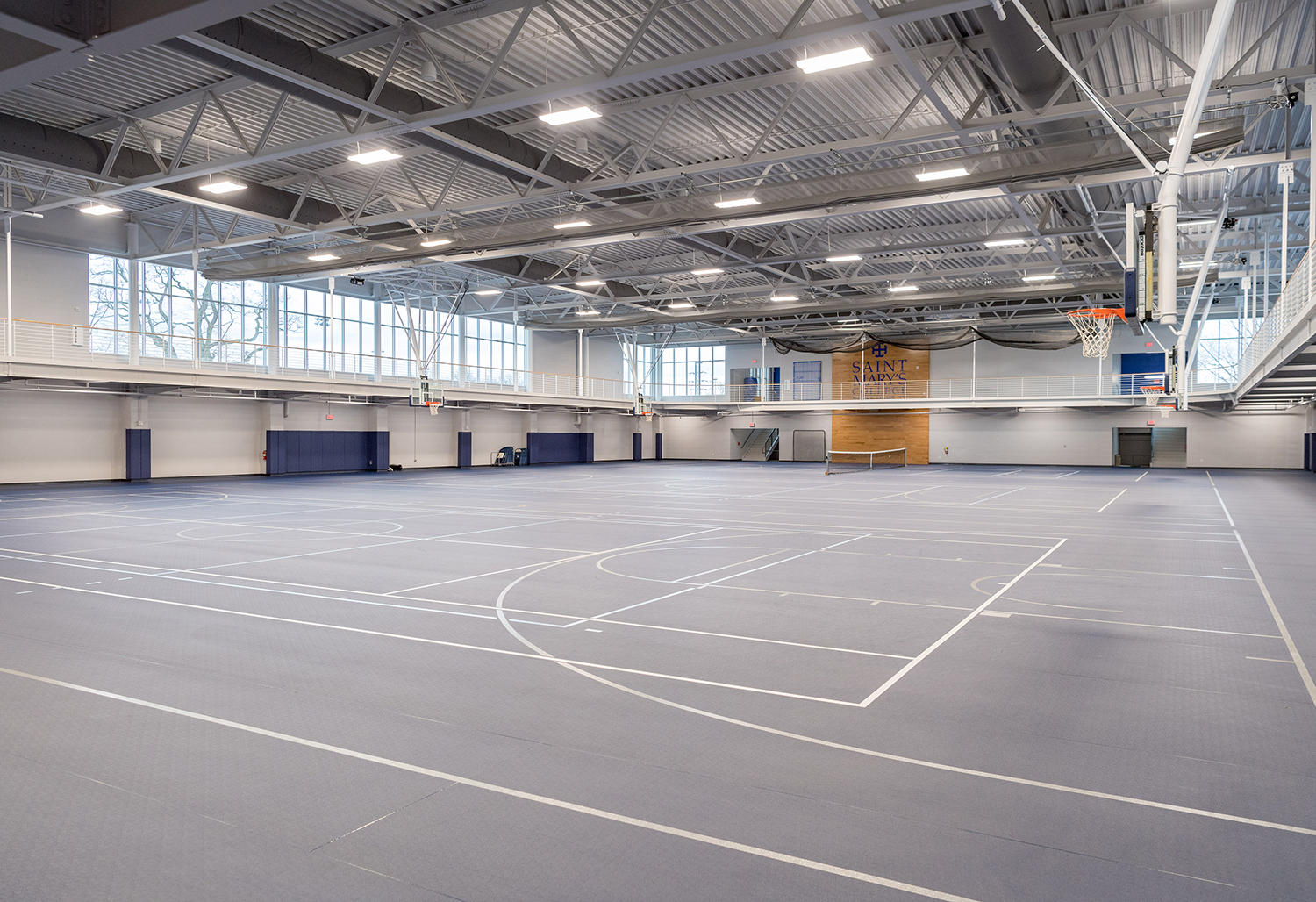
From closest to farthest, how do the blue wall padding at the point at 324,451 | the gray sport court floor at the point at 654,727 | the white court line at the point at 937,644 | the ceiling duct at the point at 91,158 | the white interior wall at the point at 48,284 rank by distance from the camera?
the gray sport court floor at the point at 654,727 → the white court line at the point at 937,644 → the ceiling duct at the point at 91,158 → the white interior wall at the point at 48,284 → the blue wall padding at the point at 324,451

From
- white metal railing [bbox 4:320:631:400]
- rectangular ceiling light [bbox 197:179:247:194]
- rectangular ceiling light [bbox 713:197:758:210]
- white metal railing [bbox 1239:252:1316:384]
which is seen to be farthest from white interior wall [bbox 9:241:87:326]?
white metal railing [bbox 1239:252:1316:384]

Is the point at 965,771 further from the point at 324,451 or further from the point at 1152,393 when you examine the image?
the point at 1152,393

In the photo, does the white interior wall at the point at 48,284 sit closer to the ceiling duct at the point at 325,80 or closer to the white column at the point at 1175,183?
the ceiling duct at the point at 325,80

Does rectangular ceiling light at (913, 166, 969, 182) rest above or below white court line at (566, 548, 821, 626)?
above

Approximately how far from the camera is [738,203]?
23266mm

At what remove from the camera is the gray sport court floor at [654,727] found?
14.1ft

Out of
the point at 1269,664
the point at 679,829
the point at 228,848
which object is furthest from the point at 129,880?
the point at 1269,664

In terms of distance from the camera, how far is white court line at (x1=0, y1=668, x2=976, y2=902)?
163 inches

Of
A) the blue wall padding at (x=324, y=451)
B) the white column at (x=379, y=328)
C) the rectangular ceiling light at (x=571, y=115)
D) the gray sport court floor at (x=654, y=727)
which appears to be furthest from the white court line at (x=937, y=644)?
the white column at (x=379, y=328)

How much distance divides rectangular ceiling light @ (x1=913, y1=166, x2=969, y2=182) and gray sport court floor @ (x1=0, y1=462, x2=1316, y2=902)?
10.1 meters

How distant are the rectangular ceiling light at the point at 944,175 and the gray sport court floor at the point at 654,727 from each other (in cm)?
1005

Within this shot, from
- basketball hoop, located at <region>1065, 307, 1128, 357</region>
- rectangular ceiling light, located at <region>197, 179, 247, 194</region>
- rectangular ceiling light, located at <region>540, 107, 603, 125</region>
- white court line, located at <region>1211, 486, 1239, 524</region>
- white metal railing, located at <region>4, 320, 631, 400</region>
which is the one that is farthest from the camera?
basketball hoop, located at <region>1065, 307, 1128, 357</region>

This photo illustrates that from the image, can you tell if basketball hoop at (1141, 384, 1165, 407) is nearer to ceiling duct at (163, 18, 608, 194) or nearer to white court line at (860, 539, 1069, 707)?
white court line at (860, 539, 1069, 707)

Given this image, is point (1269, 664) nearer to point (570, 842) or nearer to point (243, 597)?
point (570, 842)
